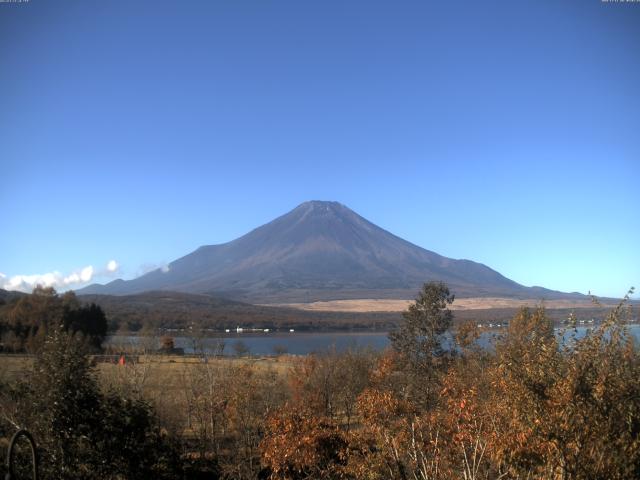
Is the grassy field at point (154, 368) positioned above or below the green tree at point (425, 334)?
below

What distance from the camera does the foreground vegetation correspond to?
7.25 meters

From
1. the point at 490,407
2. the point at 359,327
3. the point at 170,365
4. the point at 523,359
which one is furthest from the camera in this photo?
the point at 359,327

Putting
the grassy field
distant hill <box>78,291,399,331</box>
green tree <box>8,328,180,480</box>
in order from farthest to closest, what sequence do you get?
1. distant hill <box>78,291,399,331</box>
2. the grassy field
3. green tree <box>8,328,180,480</box>

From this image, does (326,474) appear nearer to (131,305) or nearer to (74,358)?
(74,358)

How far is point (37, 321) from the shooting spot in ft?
191

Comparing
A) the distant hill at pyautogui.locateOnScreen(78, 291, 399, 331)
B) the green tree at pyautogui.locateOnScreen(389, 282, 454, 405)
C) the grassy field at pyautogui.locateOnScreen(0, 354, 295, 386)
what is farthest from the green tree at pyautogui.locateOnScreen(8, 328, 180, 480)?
the distant hill at pyautogui.locateOnScreen(78, 291, 399, 331)

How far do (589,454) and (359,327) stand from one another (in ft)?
450

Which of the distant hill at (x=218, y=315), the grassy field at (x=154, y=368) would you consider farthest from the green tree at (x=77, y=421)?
the distant hill at (x=218, y=315)

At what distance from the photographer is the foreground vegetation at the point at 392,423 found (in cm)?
725

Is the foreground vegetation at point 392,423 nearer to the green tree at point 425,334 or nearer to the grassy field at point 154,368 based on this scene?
the green tree at point 425,334

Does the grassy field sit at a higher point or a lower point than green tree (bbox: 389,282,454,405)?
lower

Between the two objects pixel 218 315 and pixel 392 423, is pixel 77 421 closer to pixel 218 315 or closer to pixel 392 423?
pixel 392 423

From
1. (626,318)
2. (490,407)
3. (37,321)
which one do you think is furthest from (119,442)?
(37,321)

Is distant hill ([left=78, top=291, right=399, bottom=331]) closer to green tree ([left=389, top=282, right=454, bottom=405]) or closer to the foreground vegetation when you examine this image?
green tree ([left=389, top=282, right=454, bottom=405])
